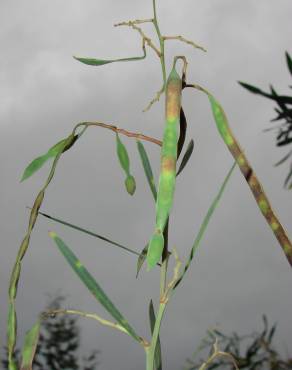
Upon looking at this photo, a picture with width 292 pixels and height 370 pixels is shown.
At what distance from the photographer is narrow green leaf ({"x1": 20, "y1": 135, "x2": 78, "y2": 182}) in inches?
51.7

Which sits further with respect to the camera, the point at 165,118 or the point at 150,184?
the point at 150,184

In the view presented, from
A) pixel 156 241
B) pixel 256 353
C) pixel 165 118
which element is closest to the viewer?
pixel 156 241

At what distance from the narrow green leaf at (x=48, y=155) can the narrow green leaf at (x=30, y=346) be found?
1.18 feet

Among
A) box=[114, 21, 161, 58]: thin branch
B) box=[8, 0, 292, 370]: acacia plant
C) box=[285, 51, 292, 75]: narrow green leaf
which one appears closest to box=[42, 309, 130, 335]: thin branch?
box=[8, 0, 292, 370]: acacia plant

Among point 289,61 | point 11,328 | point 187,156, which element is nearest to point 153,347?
point 11,328

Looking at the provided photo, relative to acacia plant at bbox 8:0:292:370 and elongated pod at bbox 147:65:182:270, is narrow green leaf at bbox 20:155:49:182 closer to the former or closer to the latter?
acacia plant at bbox 8:0:292:370

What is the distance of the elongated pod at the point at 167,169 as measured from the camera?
3.09 ft

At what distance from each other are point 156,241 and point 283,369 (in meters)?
1.30

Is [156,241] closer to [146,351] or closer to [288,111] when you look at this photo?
[146,351]

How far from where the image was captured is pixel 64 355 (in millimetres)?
Answer: 7121

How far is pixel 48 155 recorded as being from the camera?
4.45ft

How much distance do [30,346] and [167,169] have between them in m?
0.44

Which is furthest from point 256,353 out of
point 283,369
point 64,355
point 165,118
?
point 64,355

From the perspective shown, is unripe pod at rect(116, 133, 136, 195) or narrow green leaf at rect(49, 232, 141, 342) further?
unripe pod at rect(116, 133, 136, 195)
